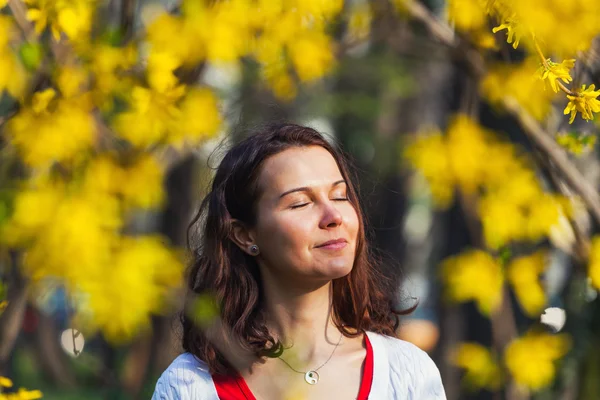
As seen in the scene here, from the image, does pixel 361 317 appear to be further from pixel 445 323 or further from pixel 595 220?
pixel 445 323

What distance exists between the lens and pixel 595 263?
4.37 metres

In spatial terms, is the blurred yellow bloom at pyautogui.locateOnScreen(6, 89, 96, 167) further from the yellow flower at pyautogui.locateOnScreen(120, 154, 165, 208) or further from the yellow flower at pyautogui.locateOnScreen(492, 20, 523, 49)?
the yellow flower at pyautogui.locateOnScreen(492, 20, 523, 49)

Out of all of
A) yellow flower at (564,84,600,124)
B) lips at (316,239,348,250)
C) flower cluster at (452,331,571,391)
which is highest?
yellow flower at (564,84,600,124)

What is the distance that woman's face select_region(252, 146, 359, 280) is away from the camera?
8.00ft

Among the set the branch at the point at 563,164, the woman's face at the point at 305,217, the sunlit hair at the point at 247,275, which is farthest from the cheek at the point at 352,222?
the branch at the point at 563,164

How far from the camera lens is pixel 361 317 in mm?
2682

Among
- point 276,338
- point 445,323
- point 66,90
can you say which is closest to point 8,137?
point 66,90

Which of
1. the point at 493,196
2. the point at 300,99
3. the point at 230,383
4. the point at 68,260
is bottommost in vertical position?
the point at 300,99

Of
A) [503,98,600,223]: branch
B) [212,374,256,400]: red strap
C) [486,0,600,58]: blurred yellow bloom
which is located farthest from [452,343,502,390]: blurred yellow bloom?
[212,374,256,400]: red strap

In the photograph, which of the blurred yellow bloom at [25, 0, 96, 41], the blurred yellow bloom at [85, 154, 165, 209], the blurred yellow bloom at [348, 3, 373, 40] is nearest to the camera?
the blurred yellow bloom at [25, 0, 96, 41]

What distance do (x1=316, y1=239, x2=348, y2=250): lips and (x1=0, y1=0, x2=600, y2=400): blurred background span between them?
0.57 m

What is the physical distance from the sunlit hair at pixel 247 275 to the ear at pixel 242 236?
0.5 inches

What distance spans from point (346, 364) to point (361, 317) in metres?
0.17

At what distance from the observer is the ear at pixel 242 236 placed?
267 centimetres
